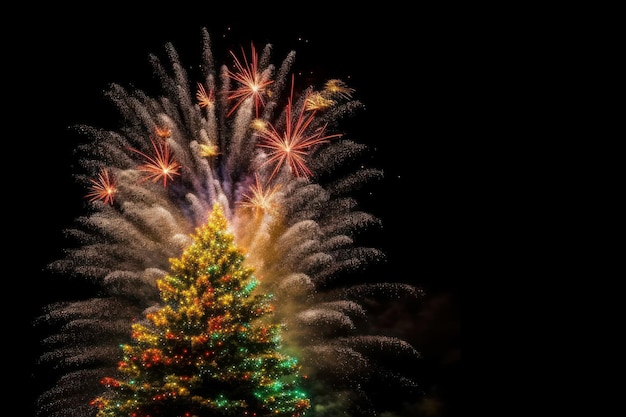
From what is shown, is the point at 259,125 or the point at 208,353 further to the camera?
the point at 259,125

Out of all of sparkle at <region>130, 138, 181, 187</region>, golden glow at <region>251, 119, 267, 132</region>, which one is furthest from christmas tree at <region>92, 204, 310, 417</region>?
golden glow at <region>251, 119, 267, 132</region>

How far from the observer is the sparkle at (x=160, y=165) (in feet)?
54.8

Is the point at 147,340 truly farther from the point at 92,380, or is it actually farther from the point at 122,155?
the point at 122,155

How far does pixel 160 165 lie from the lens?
16.8m

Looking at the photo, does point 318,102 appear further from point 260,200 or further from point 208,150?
point 208,150

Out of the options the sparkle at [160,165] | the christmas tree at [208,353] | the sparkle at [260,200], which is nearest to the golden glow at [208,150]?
the sparkle at [160,165]

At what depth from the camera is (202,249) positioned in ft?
47.7

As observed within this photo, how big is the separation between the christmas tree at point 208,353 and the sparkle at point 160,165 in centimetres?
313

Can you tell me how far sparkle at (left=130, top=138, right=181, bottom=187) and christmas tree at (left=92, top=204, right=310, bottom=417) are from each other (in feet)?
10.3

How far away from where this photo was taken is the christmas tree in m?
13.0

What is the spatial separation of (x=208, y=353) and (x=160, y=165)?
646 centimetres

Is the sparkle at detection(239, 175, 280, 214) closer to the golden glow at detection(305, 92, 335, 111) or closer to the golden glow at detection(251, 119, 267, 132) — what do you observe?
the golden glow at detection(251, 119, 267, 132)

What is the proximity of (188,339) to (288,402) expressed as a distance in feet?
10.3

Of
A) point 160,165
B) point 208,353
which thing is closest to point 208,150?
point 160,165
